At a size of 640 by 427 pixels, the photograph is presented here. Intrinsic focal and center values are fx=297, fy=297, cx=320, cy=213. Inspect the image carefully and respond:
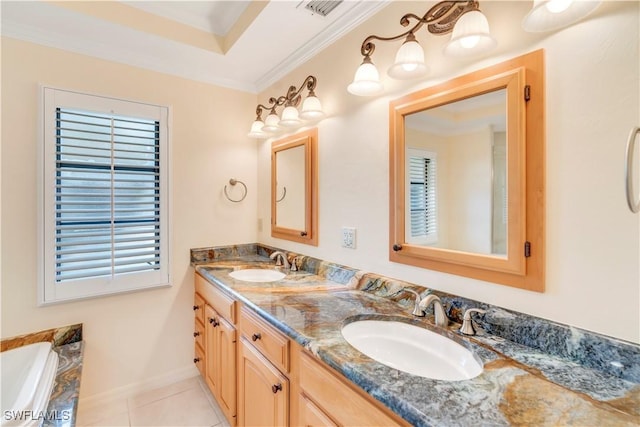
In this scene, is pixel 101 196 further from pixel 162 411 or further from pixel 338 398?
pixel 338 398

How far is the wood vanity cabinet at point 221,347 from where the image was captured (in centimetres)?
164

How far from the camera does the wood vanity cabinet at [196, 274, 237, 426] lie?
164cm

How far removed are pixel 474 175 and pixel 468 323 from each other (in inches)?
22.0

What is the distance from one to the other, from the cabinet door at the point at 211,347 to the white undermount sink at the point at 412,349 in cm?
107

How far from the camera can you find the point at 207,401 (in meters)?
2.07

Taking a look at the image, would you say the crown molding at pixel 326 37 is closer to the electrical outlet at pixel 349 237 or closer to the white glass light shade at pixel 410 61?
the white glass light shade at pixel 410 61

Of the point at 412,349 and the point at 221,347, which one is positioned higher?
the point at 412,349

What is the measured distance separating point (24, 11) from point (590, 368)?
2945mm

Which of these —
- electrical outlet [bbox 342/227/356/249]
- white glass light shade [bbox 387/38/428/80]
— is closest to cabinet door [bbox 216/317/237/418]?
electrical outlet [bbox 342/227/356/249]

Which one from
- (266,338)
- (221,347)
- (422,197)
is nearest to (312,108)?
(422,197)

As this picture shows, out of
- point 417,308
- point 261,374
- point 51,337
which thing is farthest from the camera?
point 51,337

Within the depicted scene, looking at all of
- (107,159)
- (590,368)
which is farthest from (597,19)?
(107,159)

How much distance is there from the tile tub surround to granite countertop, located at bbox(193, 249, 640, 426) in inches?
35.1

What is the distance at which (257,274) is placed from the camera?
6.82 feet
